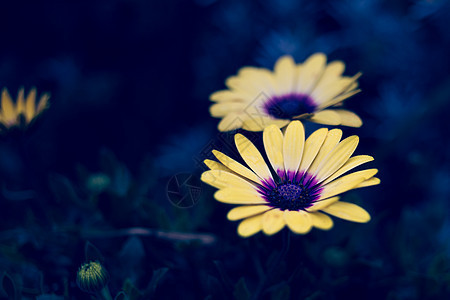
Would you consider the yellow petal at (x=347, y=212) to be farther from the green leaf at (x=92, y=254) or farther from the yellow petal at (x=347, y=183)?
the green leaf at (x=92, y=254)

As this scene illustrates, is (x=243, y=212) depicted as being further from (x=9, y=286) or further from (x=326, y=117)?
(x=9, y=286)

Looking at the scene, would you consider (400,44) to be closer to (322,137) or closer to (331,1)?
(331,1)

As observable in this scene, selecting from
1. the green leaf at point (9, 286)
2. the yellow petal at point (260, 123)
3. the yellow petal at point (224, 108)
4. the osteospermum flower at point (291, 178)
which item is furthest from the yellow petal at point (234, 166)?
the green leaf at point (9, 286)

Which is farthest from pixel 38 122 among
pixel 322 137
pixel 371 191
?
pixel 371 191

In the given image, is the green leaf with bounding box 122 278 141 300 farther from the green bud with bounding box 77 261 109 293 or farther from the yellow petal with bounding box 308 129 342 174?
the yellow petal with bounding box 308 129 342 174

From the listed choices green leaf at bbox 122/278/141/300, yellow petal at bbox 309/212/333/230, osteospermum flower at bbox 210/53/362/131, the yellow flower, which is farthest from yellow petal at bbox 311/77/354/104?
the yellow flower

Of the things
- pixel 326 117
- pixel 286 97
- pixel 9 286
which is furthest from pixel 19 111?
pixel 326 117
